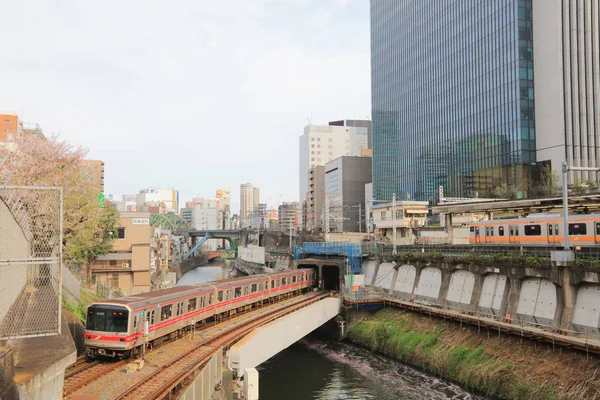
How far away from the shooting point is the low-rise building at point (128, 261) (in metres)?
62.3

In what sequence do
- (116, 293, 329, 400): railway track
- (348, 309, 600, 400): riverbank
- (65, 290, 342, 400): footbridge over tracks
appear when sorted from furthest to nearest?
1. (348, 309, 600, 400): riverbank
2. (65, 290, 342, 400): footbridge over tracks
3. (116, 293, 329, 400): railway track

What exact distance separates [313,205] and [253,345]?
138 metres

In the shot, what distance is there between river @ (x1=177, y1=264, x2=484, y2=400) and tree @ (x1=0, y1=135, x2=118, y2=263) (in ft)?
50.7

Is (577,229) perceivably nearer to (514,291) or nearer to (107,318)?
(514,291)

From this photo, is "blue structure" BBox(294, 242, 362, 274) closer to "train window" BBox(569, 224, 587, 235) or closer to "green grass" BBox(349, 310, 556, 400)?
"green grass" BBox(349, 310, 556, 400)

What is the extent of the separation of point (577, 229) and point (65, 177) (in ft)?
110

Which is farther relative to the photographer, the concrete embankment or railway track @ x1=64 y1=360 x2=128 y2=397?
the concrete embankment

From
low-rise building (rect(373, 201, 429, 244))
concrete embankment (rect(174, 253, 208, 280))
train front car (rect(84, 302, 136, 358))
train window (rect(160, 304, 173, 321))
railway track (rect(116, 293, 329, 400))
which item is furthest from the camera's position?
concrete embankment (rect(174, 253, 208, 280))

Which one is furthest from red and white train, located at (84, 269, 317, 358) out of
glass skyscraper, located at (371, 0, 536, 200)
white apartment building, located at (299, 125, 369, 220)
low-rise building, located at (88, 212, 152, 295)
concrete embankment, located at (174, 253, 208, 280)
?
white apartment building, located at (299, 125, 369, 220)

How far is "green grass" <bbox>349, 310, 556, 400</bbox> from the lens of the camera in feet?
83.9

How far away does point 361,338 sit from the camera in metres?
41.0

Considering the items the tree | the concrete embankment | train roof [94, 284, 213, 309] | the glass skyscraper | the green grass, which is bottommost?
the concrete embankment

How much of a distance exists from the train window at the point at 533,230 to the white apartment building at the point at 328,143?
502 feet

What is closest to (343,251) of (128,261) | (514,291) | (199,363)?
(514,291)
